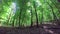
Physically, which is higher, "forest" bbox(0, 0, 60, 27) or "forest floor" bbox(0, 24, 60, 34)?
"forest" bbox(0, 0, 60, 27)

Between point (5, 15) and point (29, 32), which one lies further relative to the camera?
point (5, 15)

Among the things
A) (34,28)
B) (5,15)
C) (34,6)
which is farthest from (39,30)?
(5,15)

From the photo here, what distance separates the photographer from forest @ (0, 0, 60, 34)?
243 cm

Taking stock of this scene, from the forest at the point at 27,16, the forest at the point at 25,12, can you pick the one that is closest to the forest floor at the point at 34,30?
the forest at the point at 27,16

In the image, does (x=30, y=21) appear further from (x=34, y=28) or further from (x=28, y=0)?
(x=28, y=0)

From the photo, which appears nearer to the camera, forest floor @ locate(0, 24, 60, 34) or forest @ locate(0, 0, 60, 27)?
forest floor @ locate(0, 24, 60, 34)

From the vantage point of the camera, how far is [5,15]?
2514 mm

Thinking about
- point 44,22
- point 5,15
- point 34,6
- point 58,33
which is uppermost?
point 34,6

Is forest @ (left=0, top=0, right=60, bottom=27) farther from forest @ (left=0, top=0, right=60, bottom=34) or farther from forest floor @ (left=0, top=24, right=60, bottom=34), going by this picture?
forest floor @ (left=0, top=24, right=60, bottom=34)

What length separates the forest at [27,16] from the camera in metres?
2.43

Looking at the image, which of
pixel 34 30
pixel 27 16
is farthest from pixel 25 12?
pixel 34 30

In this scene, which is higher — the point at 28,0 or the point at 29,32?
the point at 28,0

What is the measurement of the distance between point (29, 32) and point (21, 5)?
1.79 ft

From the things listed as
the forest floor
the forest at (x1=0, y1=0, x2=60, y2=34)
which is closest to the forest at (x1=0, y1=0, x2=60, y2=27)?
the forest at (x1=0, y1=0, x2=60, y2=34)
